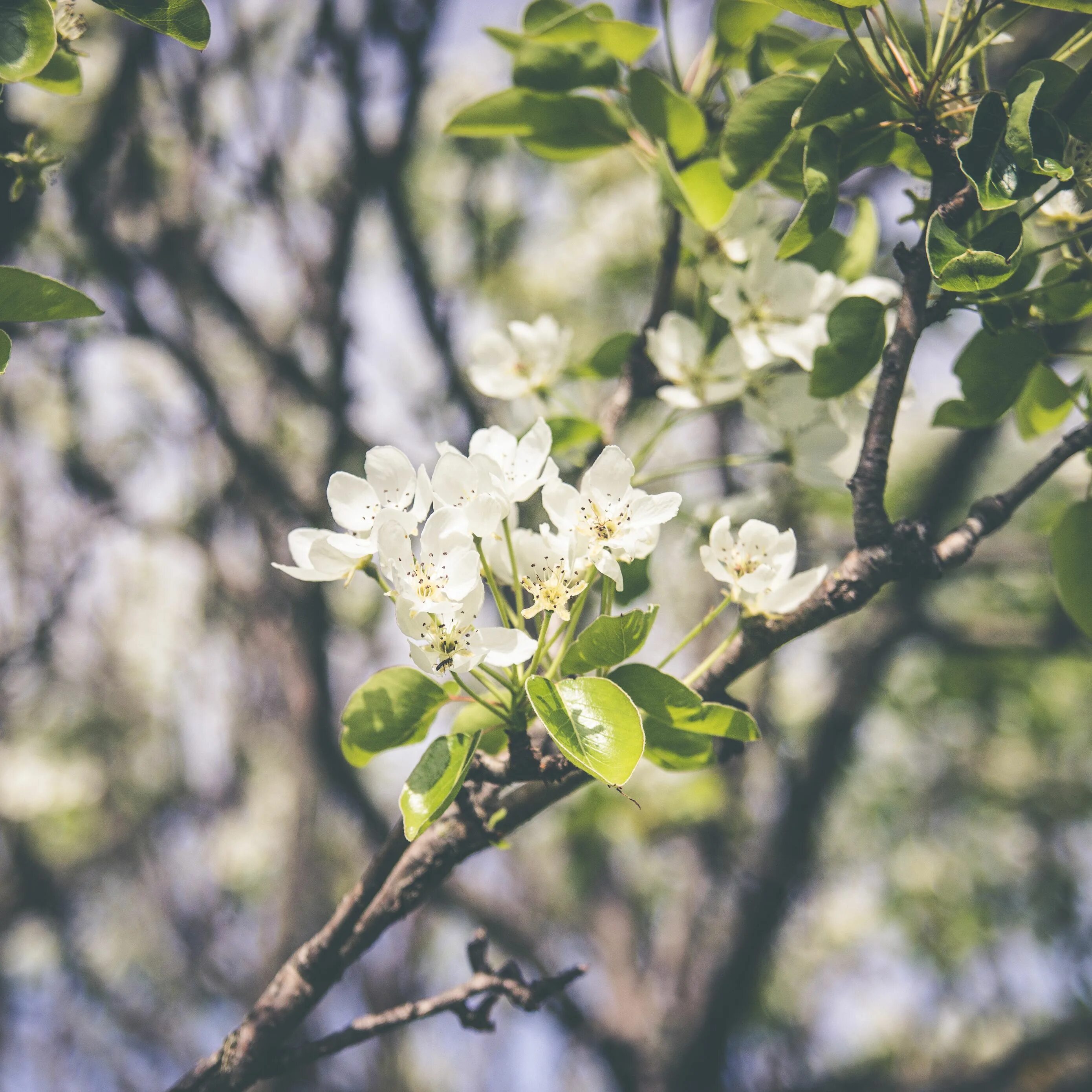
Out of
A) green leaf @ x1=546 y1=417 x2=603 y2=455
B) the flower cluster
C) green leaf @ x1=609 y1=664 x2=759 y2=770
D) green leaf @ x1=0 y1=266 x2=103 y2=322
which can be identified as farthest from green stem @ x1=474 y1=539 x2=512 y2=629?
green leaf @ x1=0 y1=266 x2=103 y2=322

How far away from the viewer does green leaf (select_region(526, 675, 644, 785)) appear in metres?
0.66

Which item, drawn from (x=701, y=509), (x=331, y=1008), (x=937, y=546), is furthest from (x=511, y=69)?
Result: (x=331, y=1008)

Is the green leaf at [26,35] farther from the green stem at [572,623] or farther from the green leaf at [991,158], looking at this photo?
the green leaf at [991,158]

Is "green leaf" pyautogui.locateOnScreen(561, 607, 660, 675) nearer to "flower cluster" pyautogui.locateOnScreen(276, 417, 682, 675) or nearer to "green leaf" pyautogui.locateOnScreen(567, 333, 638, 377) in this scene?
"flower cluster" pyautogui.locateOnScreen(276, 417, 682, 675)

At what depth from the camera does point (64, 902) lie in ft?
15.0

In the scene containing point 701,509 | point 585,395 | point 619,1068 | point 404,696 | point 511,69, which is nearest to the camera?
point 404,696

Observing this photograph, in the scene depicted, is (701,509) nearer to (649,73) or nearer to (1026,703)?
(649,73)

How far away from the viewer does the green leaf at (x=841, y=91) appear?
0.84m

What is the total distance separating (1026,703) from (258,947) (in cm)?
444

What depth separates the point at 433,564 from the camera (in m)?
0.78

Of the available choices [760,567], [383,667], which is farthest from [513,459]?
[383,667]

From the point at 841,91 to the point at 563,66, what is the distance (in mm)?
416

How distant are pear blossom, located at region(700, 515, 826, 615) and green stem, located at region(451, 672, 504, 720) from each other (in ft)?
0.84

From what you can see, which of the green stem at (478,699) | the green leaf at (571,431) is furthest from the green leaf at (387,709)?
the green leaf at (571,431)
